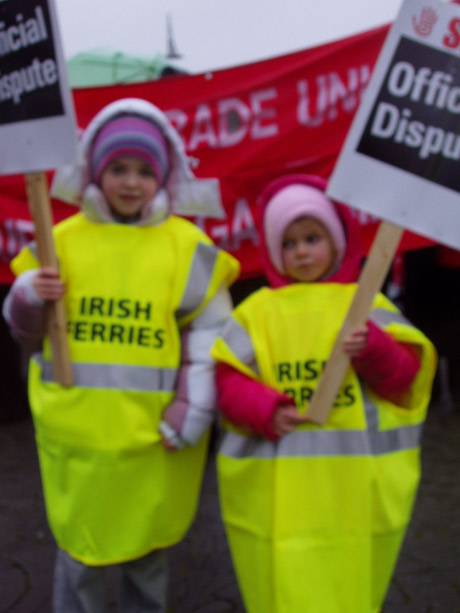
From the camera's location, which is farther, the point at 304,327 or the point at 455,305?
the point at 455,305

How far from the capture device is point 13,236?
4.53 m

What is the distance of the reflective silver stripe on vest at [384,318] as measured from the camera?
2.26 meters

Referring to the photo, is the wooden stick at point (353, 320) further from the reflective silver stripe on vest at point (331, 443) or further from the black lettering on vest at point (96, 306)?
the black lettering on vest at point (96, 306)

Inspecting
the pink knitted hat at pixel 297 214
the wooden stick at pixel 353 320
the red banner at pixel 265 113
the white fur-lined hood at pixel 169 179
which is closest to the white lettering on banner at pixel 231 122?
the red banner at pixel 265 113

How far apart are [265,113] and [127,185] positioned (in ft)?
7.83

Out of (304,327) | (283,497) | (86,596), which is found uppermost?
(304,327)

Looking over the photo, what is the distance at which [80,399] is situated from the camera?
7.66 feet

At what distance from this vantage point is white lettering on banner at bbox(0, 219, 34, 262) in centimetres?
451

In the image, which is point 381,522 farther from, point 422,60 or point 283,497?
point 422,60

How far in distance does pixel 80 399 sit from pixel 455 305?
362 centimetres

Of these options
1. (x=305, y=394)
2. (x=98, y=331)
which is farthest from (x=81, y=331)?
(x=305, y=394)


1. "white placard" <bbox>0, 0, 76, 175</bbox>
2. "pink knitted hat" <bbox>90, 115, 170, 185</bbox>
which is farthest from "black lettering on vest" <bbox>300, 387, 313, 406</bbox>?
"white placard" <bbox>0, 0, 76, 175</bbox>

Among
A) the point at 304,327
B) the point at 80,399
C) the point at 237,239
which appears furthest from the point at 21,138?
the point at 237,239

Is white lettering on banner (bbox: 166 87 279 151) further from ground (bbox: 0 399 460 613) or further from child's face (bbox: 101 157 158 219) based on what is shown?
child's face (bbox: 101 157 158 219)
